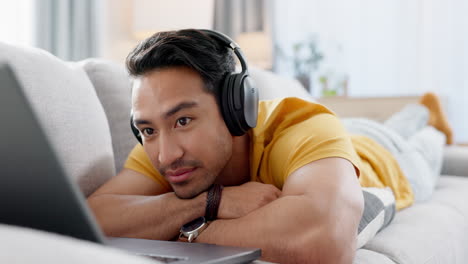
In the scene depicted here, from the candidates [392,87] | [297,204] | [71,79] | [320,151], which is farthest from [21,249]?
[392,87]

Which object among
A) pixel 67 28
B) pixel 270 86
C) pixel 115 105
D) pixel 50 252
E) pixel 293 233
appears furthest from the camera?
pixel 67 28

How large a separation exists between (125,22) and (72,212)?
3675 mm

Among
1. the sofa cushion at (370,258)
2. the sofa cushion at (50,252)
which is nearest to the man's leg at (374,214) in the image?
the sofa cushion at (370,258)

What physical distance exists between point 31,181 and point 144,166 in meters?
0.76

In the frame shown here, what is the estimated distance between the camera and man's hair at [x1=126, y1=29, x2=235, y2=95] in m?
1.02

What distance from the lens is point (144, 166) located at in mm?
1205

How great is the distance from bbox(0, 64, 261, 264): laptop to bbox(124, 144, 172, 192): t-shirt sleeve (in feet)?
2.36

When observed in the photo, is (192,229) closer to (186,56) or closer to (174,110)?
(174,110)

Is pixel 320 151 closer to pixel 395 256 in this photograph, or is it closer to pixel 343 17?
pixel 395 256

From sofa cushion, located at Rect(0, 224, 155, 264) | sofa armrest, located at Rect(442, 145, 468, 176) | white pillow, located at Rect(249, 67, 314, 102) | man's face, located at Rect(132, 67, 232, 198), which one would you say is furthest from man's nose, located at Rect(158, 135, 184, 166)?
sofa armrest, located at Rect(442, 145, 468, 176)

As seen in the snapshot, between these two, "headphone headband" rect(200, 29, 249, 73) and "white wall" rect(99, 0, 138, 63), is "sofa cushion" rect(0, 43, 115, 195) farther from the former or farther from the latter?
"white wall" rect(99, 0, 138, 63)

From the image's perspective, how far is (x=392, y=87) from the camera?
11.7 ft

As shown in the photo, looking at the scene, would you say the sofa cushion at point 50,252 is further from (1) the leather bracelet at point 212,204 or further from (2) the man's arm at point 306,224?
(1) the leather bracelet at point 212,204

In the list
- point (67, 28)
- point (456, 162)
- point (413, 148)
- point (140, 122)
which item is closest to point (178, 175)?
point (140, 122)
